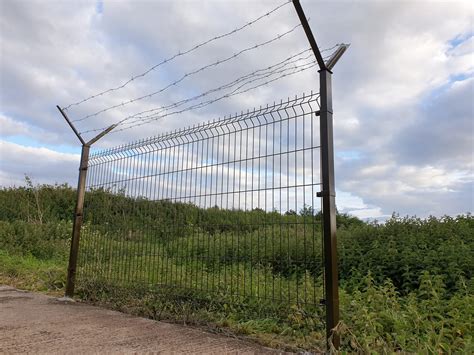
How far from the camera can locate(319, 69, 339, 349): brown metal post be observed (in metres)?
3.08

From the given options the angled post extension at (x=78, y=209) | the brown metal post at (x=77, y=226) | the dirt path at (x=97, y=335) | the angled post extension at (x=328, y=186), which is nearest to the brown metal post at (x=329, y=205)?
the angled post extension at (x=328, y=186)

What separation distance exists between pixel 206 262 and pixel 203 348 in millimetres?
1294

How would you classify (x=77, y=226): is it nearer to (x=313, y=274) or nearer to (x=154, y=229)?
(x=154, y=229)

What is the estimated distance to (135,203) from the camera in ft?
17.0

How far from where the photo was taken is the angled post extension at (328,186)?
10.1ft

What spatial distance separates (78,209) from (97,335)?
2592 millimetres

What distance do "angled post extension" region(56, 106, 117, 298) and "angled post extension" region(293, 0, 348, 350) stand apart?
3.44 m

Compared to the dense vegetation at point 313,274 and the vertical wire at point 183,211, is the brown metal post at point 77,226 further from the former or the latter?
the vertical wire at point 183,211

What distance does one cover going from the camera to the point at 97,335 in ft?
11.8

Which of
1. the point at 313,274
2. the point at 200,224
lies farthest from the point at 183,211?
the point at 313,274

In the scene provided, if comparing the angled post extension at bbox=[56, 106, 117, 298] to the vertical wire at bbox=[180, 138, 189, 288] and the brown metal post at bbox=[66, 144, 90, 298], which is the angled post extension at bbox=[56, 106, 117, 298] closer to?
the brown metal post at bbox=[66, 144, 90, 298]

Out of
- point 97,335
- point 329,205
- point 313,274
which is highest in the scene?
point 329,205

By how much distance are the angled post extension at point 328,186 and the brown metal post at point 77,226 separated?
393cm

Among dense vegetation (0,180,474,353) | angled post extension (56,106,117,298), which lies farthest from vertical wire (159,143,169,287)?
angled post extension (56,106,117,298)
